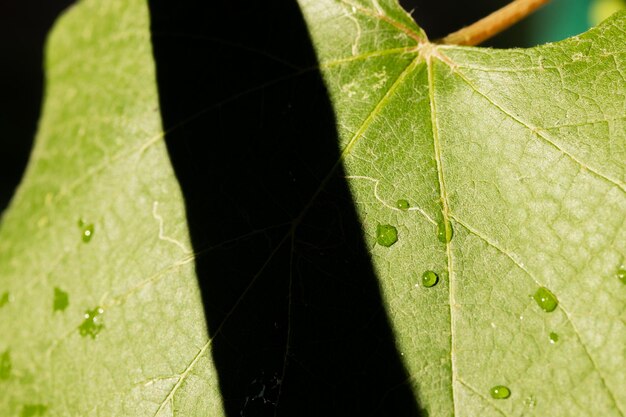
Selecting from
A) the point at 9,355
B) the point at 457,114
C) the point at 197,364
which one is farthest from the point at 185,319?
the point at 457,114

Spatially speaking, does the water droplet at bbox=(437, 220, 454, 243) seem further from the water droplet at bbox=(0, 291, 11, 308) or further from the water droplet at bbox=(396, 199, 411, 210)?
the water droplet at bbox=(0, 291, 11, 308)

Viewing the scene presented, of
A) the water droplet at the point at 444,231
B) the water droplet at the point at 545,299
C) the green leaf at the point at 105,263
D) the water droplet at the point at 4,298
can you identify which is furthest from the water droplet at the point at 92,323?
the water droplet at the point at 545,299

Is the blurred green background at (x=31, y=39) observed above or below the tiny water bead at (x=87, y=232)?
below

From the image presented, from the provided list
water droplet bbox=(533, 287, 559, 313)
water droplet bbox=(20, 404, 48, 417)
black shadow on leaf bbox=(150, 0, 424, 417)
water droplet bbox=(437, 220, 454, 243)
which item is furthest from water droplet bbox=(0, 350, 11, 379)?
water droplet bbox=(533, 287, 559, 313)

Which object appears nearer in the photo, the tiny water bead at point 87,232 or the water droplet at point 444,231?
the water droplet at point 444,231

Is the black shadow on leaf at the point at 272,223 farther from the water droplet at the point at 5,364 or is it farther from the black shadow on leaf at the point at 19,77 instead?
the black shadow on leaf at the point at 19,77

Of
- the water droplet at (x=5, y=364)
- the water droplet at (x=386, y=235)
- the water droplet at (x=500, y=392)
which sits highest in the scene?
the water droplet at (x=386, y=235)

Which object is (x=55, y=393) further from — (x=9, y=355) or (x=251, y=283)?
(x=251, y=283)
